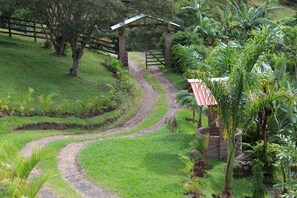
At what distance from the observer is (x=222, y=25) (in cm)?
3294

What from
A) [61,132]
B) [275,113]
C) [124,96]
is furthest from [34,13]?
[275,113]

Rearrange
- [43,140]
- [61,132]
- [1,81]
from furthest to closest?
1. [1,81]
2. [61,132]
3. [43,140]

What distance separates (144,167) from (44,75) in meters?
11.7

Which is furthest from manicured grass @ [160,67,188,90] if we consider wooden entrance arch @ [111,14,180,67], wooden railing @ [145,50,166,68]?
wooden entrance arch @ [111,14,180,67]

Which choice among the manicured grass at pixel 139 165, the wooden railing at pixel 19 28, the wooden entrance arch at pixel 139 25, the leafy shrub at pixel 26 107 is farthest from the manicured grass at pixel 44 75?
the manicured grass at pixel 139 165

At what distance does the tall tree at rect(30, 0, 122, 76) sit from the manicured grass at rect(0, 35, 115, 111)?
5.12ft

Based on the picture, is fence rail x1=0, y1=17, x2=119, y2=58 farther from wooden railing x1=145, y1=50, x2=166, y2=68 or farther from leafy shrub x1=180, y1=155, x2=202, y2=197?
leafy shrub x1=180, y1=155, x2=202, y2=197

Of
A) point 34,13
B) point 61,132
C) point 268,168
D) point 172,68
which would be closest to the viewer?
point 268,168

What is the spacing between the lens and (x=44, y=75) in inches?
927

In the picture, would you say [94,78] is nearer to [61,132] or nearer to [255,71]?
[61,132]

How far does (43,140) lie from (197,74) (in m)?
6.94

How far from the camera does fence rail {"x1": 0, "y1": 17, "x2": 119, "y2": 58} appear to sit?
101 feet

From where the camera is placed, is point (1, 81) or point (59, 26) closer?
point (1, 81)

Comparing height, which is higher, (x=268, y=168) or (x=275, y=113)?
(x=275, y=113)
